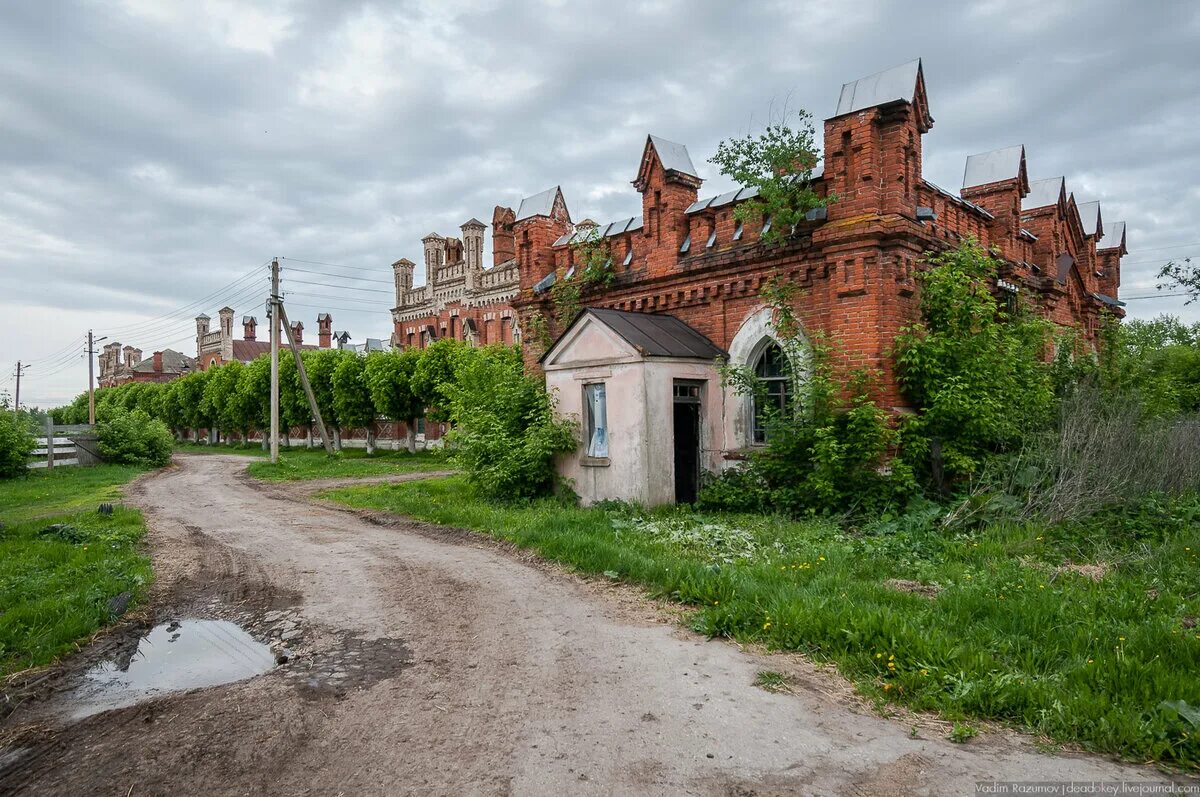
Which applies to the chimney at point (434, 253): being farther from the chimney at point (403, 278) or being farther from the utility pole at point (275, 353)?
the utility pole at point (275, 353)

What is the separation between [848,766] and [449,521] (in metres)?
8.28

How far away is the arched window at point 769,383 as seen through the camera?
10.8m

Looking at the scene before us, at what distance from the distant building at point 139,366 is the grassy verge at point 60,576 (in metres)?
66.1

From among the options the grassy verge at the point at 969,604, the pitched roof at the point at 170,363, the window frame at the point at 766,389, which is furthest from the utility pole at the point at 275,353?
the pitched roof at the point at 170,363

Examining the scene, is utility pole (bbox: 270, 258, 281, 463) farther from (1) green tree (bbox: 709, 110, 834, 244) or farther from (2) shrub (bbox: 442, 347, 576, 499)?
(1) green tree (bbox: 709, 110, 834, 244)

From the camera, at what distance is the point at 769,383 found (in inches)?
439

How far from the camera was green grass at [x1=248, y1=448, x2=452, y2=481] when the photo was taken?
858 inches

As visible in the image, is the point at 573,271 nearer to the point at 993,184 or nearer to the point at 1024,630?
the point at 993,184

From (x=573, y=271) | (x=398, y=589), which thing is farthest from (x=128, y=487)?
(x=398, y=589)

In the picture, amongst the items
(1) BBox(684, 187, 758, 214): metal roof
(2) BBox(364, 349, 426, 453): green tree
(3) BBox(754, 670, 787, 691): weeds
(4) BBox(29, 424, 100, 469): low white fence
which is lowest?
(3) BBox(754, 670, 787, 691): weeds

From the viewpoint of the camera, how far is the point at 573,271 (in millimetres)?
13969

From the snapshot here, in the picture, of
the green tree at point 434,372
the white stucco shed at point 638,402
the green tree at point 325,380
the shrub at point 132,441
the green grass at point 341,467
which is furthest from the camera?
the green tree at point 325,380

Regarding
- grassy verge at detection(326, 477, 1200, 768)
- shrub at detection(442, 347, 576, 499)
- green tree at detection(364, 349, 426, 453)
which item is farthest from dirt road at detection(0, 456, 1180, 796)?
green tree at detection(364, 349, 426, 453)

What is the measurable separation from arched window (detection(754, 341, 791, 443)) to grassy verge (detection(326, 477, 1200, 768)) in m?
2.24
